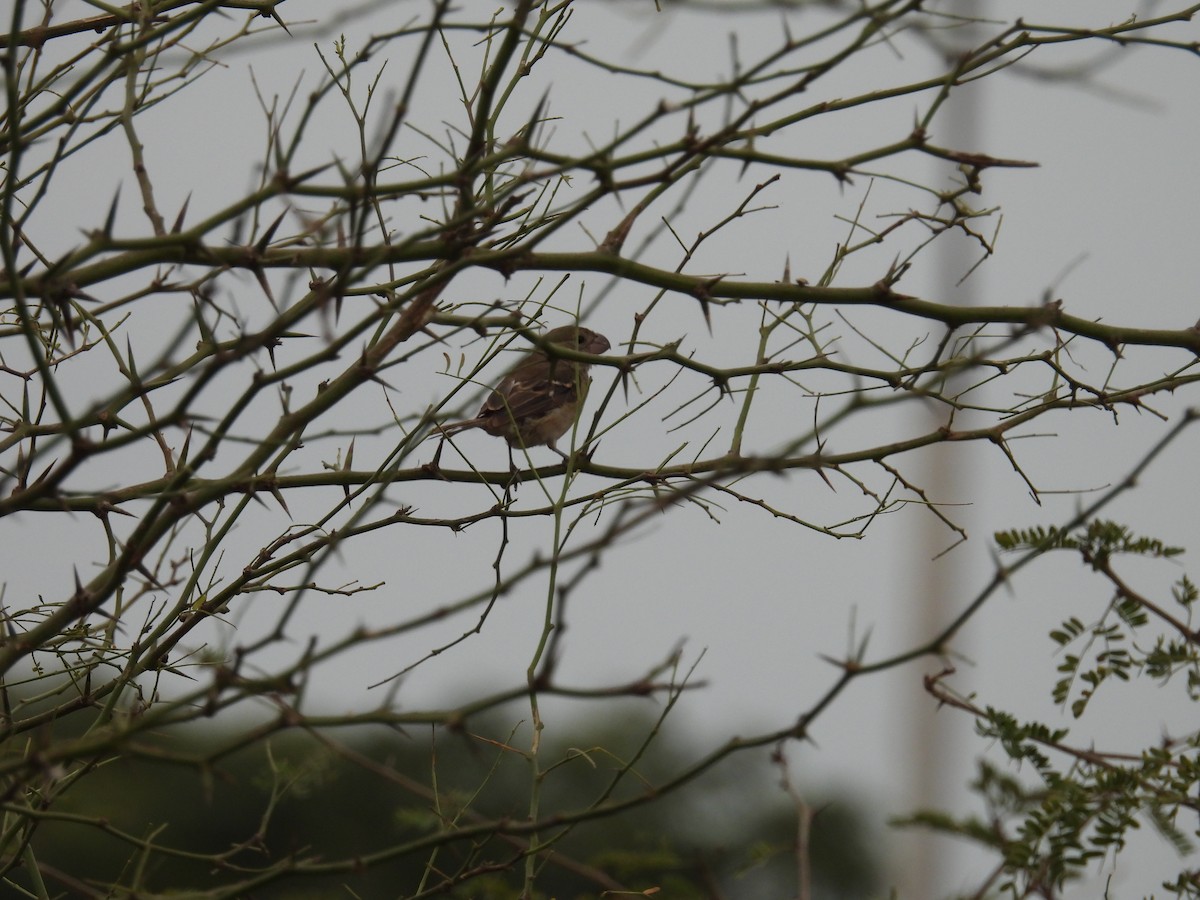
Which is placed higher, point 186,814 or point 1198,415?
point 1198,415

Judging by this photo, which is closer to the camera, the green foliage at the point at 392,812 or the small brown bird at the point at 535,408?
the small brown bird at the point at 535,408

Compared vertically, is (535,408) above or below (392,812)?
above

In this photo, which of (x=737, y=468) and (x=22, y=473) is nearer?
(x=737, y=468)

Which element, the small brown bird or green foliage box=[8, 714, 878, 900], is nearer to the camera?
the small brown bird

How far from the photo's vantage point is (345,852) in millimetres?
8203

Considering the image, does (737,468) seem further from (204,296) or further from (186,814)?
(186,814)

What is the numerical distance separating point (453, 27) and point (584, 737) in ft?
21.9

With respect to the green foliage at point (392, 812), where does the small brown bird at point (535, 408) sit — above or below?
above

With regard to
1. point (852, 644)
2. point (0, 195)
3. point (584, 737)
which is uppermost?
point (0, 195)

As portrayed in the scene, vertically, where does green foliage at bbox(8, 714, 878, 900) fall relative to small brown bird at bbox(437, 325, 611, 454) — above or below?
below

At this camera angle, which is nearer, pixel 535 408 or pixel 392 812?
pixel 535 408

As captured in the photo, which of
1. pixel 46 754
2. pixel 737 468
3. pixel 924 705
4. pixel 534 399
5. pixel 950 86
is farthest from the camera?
pixel 924 705

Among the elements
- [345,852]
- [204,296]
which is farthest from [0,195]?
[345,852]

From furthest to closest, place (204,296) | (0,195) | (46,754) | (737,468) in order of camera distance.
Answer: (0,195) < (204,296) < (46,754) < (737,468)
